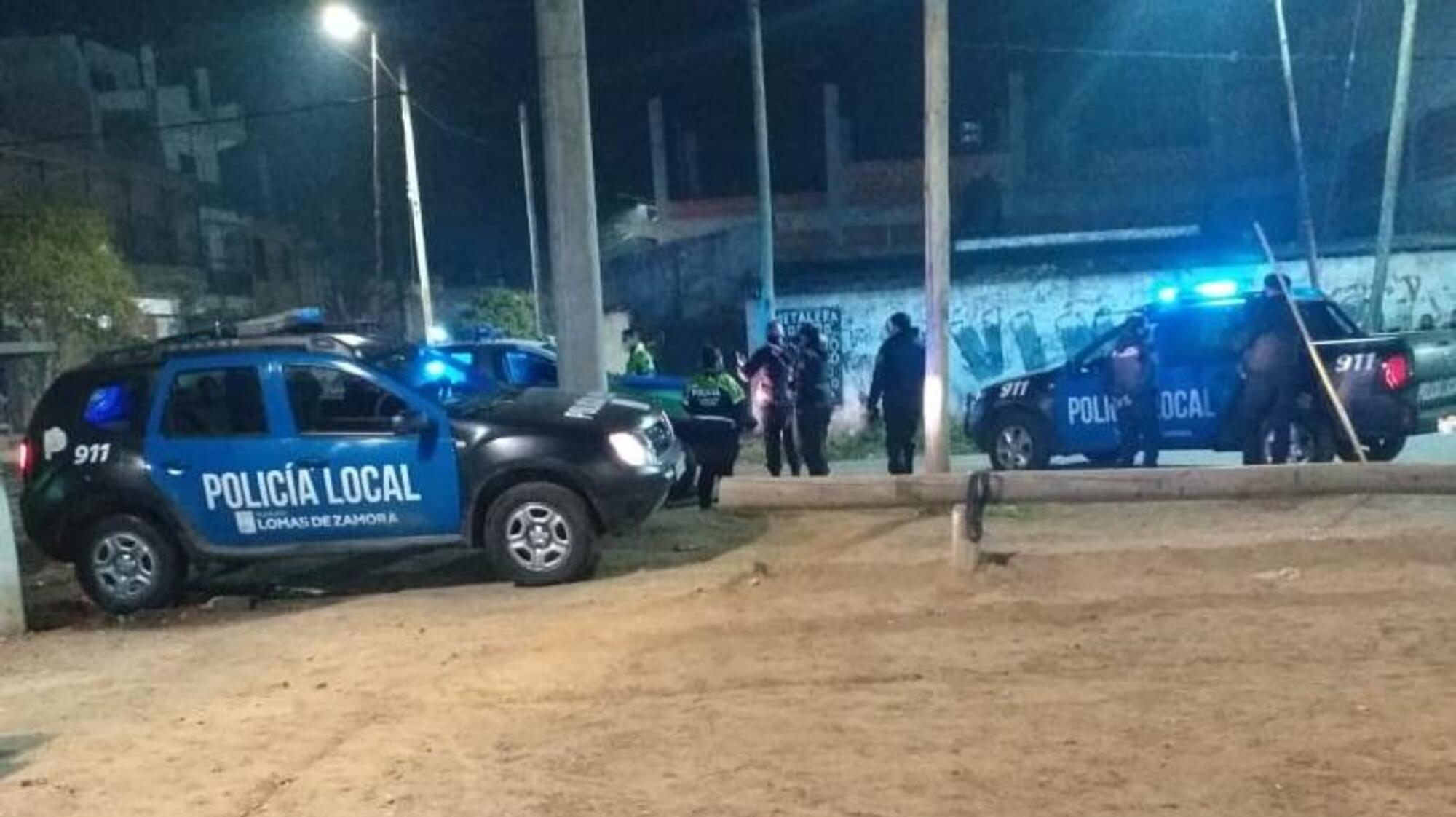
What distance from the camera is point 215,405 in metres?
9.34

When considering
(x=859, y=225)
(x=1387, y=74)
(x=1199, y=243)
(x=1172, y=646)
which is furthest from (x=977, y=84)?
(x=1172, y=646)

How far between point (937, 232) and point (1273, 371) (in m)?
3.36

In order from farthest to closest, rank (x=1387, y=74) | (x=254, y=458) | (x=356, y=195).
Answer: (x=356, y=195), (x=1387, y=74), (x=254, y=458)

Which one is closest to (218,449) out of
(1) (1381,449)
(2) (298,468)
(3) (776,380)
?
(2) (298,468)

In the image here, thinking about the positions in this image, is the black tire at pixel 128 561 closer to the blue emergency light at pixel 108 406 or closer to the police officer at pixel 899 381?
the blue emergency light at pixel 108 406

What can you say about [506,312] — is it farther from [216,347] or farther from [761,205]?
[216,347]

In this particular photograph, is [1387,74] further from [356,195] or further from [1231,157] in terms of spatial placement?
[356,195]

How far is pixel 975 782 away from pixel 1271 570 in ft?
12.7

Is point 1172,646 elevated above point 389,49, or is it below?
below

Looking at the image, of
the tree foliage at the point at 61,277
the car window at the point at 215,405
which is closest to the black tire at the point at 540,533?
the car window at the point at 215,405

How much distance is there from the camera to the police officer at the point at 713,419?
12023mm

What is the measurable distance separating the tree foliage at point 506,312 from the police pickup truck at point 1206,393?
21.0 metres

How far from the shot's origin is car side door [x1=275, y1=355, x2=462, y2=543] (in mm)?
9008

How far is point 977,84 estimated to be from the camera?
4228cm
